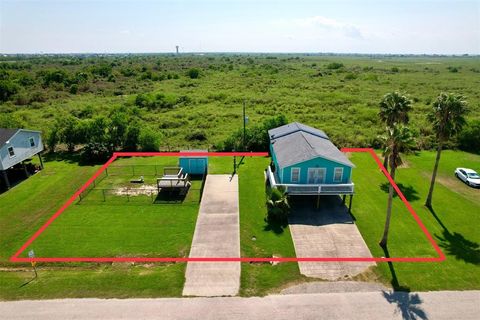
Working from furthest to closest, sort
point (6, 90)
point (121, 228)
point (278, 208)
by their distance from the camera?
point (6, 90)
point (278, 208)
point (121, 228)

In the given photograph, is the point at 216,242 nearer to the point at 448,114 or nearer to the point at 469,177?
the point at 448,114

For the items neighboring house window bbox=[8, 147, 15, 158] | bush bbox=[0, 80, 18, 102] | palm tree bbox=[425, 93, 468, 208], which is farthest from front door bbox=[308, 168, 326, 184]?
bush bbox=[0, 80, 18, 102]

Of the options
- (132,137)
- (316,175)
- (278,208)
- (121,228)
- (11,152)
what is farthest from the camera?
(132,137)

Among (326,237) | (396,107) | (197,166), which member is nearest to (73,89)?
(197,166)

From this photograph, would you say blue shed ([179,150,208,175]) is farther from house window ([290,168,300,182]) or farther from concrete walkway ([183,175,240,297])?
house window ([290,168,300,182])

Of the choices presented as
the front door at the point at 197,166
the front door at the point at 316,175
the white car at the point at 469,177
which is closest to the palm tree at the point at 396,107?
the front door at the point at 316,175
